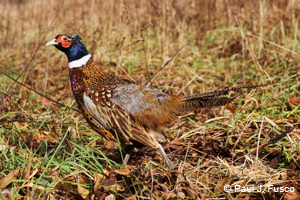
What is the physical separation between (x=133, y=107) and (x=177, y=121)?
0.54 m

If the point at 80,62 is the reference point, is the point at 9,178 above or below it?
below

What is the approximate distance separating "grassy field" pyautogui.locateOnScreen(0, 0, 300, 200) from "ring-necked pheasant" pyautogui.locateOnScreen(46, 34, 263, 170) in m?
0.24

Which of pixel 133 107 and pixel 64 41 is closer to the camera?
pixel 133 107

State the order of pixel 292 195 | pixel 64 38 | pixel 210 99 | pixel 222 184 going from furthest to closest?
pixel 64 38
pixel 210 99
pixel 222 184
pixel 292 195

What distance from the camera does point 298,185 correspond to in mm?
2439

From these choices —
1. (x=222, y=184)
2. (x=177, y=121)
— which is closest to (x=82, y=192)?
(x=222, y=184)

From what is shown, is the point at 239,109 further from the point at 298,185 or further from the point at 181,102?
the point at 298,185

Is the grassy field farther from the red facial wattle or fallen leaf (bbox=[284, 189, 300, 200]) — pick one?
the red facial wattle

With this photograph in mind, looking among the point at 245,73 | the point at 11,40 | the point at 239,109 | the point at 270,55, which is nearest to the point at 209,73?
the point at 245,73

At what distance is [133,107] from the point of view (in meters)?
2.89

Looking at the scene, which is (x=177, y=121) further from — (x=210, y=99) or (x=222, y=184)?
(x=222, y=184)

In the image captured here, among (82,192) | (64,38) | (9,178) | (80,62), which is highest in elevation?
(64,38)

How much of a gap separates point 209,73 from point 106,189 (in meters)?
2.74

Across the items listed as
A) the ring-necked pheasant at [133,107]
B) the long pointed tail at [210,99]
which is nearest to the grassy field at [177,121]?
the ring-necked pheasant at [133,107]
